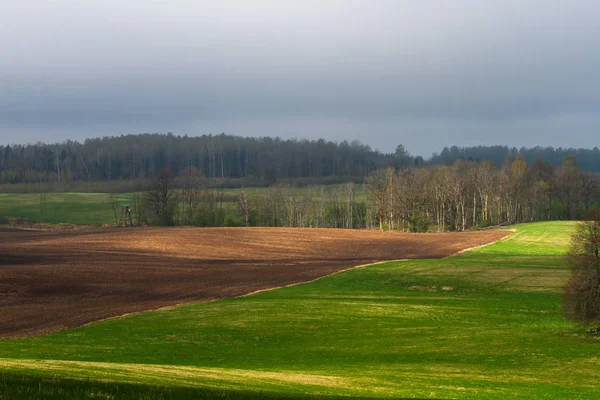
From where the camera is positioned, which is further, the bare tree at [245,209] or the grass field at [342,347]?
the bare tree at [245,209]

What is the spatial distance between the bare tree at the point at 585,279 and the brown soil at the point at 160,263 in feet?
81.6

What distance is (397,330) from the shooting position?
127 ft

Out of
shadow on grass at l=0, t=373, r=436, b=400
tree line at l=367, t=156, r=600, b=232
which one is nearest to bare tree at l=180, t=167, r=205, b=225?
tree line at l=367, t=156, r=600, b=232

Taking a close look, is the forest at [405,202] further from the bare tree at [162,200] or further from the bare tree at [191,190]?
the bare tree at [162,200]

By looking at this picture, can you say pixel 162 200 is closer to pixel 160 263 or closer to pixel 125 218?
pixel 125 218

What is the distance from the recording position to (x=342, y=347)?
34562 mm

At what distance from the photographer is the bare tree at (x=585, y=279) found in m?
36.1

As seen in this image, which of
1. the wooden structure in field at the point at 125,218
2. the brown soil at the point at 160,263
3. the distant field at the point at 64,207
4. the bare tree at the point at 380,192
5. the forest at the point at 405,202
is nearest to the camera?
the brown soil at the point at 160,263

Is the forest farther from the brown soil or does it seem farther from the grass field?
the grass field

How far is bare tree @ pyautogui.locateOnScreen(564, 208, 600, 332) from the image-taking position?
36.1 m

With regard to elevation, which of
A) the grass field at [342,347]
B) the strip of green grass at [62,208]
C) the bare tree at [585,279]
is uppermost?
the strip of green grass at [62,208]

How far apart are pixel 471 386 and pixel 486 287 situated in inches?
1248

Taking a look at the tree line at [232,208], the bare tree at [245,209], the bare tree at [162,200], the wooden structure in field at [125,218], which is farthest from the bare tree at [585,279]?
the wooden structure in field at [125,218]

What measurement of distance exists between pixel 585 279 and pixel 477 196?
5088 inches
